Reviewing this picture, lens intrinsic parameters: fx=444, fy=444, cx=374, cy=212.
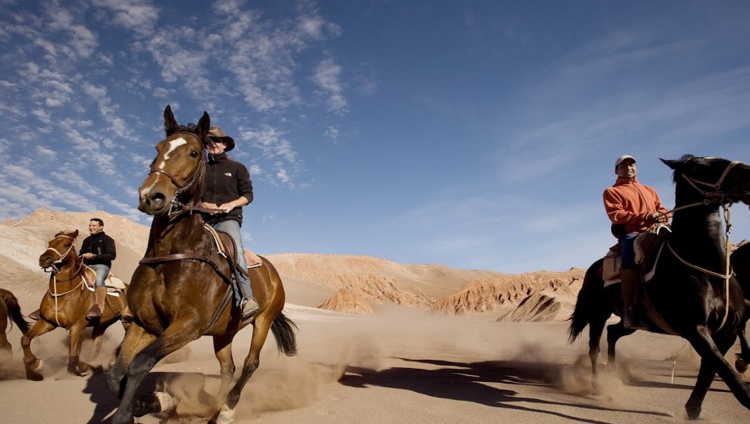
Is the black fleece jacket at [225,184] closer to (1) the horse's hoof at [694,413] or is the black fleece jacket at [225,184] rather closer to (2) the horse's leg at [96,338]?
(1) the horse's hoof at [694,413]

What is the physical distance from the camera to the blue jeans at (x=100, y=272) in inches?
386

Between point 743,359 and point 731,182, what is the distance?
395 centimetres

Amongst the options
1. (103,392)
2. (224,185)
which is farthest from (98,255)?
(224,185)

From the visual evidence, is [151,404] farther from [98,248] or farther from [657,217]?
[98,248]

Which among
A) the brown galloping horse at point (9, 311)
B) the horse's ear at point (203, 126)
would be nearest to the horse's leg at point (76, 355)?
the brown galloping horse at point (9, 311)

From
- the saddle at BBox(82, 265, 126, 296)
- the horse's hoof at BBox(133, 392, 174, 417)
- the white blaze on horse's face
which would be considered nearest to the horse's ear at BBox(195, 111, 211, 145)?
the white blaze on horse's face

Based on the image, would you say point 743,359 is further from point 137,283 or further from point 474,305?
point 474,305

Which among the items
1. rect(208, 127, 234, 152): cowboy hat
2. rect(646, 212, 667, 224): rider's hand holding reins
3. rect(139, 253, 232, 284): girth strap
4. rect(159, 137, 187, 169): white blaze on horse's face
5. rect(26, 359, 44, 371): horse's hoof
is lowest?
rect(26, 359, 44, 371): horse's hoof

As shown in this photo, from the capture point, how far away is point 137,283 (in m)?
4.33

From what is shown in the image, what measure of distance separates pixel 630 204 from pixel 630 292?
1.35 metres

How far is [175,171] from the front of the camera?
4.25m

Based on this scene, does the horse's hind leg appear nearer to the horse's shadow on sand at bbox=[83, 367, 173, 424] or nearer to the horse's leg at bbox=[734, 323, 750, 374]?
the horse's shadow on sand at bbox=[83, 367, 173, 424]

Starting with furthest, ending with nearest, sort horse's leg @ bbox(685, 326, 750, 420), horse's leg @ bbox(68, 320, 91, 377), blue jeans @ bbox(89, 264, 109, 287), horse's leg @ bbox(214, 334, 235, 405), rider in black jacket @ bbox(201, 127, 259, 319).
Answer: blue jeans @ bbox(89, 264, 109, 287) < horse's leg @ bbox(68, 320, 91, 377) < horse's leg @ bbox(214, 334, 235, 405) < rider in black jacket @ bbox(201, 127, 259, 319) < horse's leg @ bbox(685, 326, 750, 420)

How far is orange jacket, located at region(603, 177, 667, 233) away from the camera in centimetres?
647
